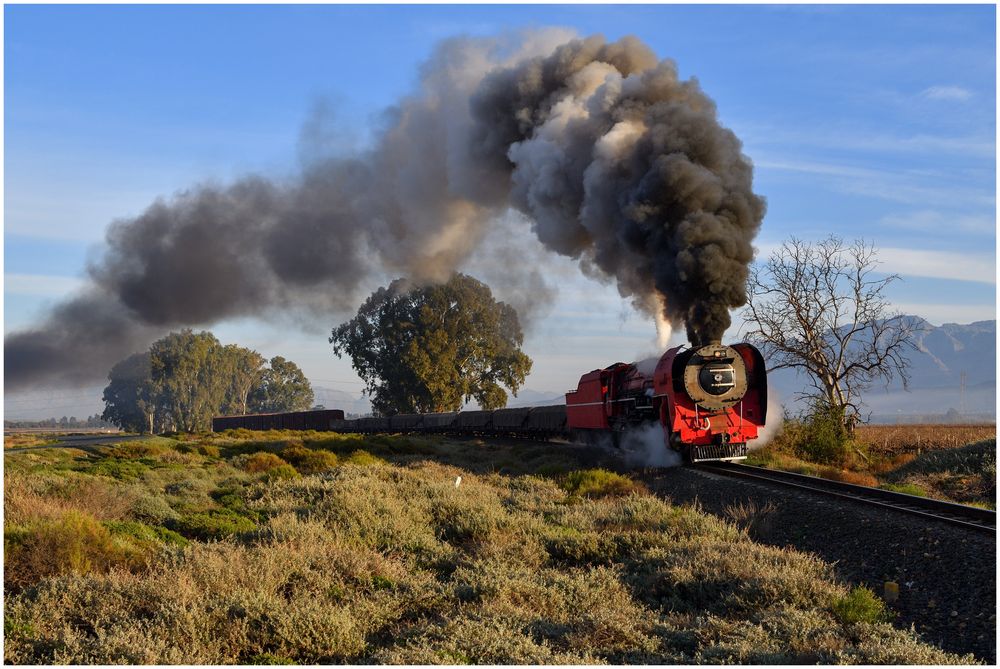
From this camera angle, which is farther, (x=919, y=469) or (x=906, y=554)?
(x=919, y=469)

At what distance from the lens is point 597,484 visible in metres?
18.9

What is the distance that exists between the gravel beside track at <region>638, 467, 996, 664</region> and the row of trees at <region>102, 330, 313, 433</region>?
265 ft

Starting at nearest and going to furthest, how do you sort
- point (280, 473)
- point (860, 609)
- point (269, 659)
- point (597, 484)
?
point (269, 659) → point (860, 609) → point (597, 484) → point (280, 473)

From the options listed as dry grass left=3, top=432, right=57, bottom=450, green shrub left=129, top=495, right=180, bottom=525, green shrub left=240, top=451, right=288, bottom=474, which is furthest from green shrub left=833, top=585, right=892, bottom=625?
dry grass left=3, top=432, right=57, bottom=450

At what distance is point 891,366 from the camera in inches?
1242

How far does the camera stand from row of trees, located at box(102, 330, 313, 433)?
97.3 meters

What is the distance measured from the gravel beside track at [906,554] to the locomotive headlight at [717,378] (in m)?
4.50

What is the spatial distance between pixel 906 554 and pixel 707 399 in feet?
32.2

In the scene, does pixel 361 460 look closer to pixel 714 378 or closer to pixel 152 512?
pixel 152 512

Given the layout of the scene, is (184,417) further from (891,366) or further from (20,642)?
(20,642)

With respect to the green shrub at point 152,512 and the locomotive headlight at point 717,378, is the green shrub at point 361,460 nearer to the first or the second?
the green shrub at point 152,512

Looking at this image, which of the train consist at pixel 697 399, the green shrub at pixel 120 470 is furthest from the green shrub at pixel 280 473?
the train consist at pixel 697 399

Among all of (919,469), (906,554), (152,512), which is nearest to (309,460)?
(152,512)

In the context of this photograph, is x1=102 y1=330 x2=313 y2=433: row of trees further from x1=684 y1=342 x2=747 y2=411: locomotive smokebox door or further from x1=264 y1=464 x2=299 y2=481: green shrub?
x1=684 y1=342 x2=747 y2=411: locomotive smokebox door
